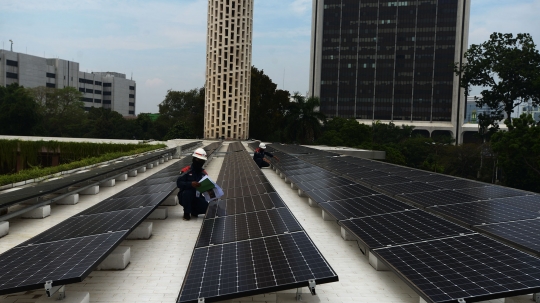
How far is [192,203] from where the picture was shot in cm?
1038

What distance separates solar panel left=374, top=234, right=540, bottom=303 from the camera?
14.9ft

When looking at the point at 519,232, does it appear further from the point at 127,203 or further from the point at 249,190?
the point at 127,203

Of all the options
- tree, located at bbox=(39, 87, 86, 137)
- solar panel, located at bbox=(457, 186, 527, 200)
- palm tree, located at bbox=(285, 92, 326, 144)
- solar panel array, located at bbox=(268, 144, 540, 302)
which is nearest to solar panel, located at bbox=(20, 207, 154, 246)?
solar panel array, located at bbox=(268, 144, 540, 302)

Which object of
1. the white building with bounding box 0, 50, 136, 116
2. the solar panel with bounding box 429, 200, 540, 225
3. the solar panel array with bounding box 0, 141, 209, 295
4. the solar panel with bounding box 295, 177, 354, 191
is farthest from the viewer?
the white building with bounding box 0, 50, 136, 116

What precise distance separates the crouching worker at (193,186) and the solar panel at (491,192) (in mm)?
6155

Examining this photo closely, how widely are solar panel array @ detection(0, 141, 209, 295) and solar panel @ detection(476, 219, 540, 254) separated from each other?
5.49m

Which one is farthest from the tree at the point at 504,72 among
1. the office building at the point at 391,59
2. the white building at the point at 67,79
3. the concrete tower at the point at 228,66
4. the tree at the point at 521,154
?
the white building at the point at 67,79

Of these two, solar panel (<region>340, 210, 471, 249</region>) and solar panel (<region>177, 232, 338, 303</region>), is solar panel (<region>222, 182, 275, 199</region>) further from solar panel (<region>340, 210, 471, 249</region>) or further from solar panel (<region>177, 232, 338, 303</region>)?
solar panel (<region>177, 232, 338, 303</region>)

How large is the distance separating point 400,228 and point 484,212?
2198mm

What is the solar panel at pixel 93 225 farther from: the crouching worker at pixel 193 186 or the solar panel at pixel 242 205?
the solar panel at pixel 242 205

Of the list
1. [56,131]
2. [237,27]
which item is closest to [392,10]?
[237,27]

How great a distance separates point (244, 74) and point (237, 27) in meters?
5.26

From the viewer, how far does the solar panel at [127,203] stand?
8852 mm

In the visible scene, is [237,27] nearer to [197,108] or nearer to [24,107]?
[24,107]
